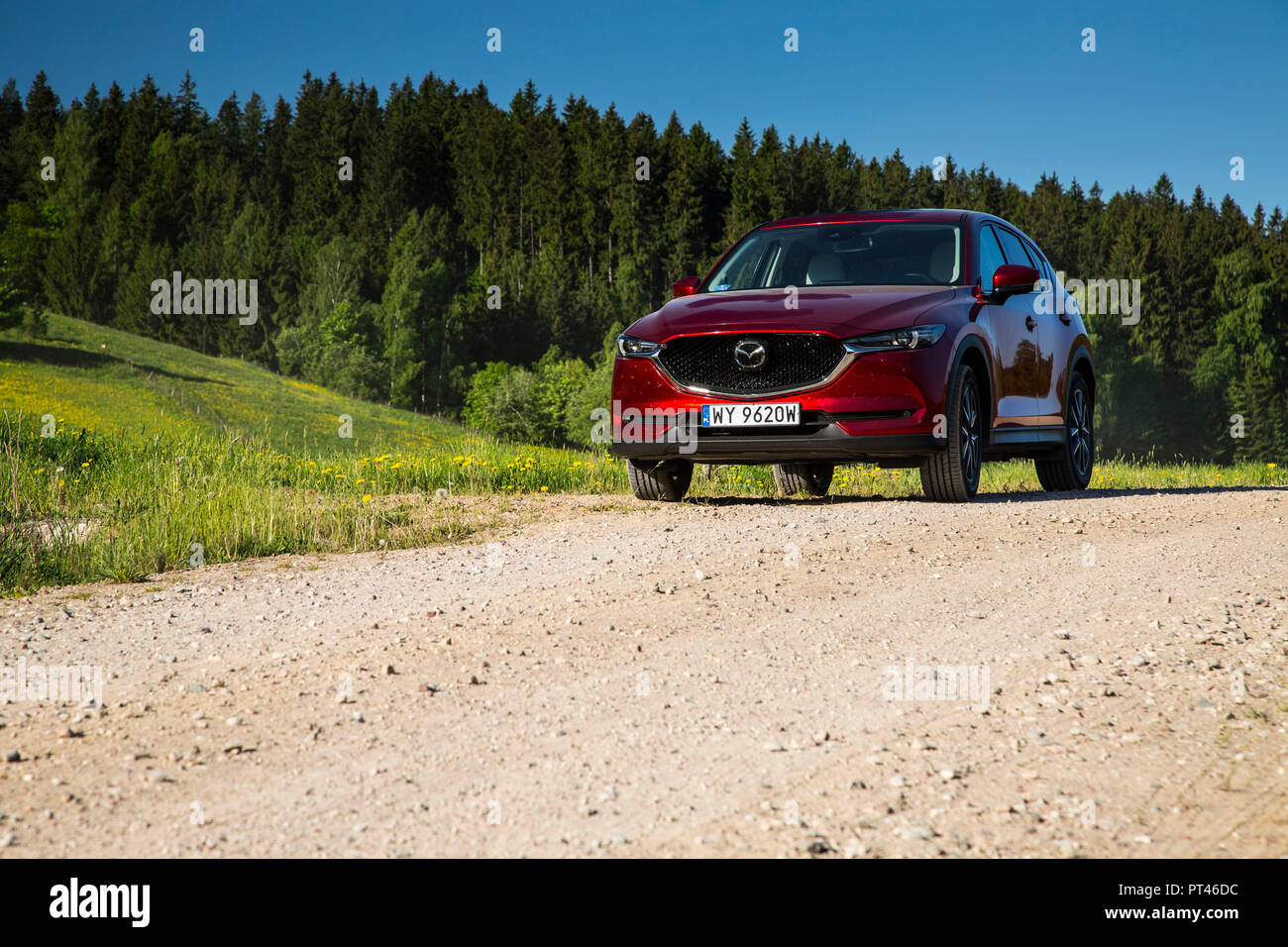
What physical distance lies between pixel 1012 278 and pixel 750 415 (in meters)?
2.35

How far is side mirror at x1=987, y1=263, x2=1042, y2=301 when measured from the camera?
828 centimetres

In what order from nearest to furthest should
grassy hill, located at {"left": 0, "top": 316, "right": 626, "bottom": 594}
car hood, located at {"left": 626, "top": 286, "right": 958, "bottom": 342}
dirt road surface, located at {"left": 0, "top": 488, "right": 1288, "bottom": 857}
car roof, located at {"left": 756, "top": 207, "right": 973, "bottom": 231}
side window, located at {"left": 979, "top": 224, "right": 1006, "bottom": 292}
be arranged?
dirt road surface, located at {"left": 0, "top": 488, "right": 1288, "bottom": 857} → grassy hill, located at {"left": 0, "top": 316, "right": 626, "bottom": 594} → car hood, located at {"left": 626, "top": 286, "right": 958, "bottom": 342} → side window, located at {"left": 979, "top": 224, "right": 1006, "bottom": 292} → car roof, located at {"left": 756, "top": 207, "right": 973, "bottom": 231}

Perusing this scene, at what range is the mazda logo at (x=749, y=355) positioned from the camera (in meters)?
7.48

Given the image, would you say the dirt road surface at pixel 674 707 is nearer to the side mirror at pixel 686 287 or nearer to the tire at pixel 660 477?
the tire at pixel 660 477

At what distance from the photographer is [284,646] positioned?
431 centimetres

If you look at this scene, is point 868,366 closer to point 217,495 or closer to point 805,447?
point 805,447

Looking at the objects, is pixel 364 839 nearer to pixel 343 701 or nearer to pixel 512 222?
pixel 343 701

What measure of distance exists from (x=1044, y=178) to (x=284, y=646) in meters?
110

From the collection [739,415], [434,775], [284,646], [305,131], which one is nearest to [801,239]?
[739,415]

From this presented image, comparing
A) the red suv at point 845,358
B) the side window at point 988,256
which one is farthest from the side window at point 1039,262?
the side window at point 988,256

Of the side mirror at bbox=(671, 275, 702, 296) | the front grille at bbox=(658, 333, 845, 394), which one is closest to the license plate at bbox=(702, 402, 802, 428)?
the front grille at bbox=(658, 333, 845, 394)

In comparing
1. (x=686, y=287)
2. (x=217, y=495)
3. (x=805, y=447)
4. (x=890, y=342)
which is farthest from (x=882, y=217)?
(x=217, y=495)

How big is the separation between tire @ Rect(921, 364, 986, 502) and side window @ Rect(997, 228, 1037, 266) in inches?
74.2

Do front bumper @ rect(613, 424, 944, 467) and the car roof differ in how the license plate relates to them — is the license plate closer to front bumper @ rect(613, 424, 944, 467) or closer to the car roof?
front bumper @ rect(613, 424, 944, 467)
